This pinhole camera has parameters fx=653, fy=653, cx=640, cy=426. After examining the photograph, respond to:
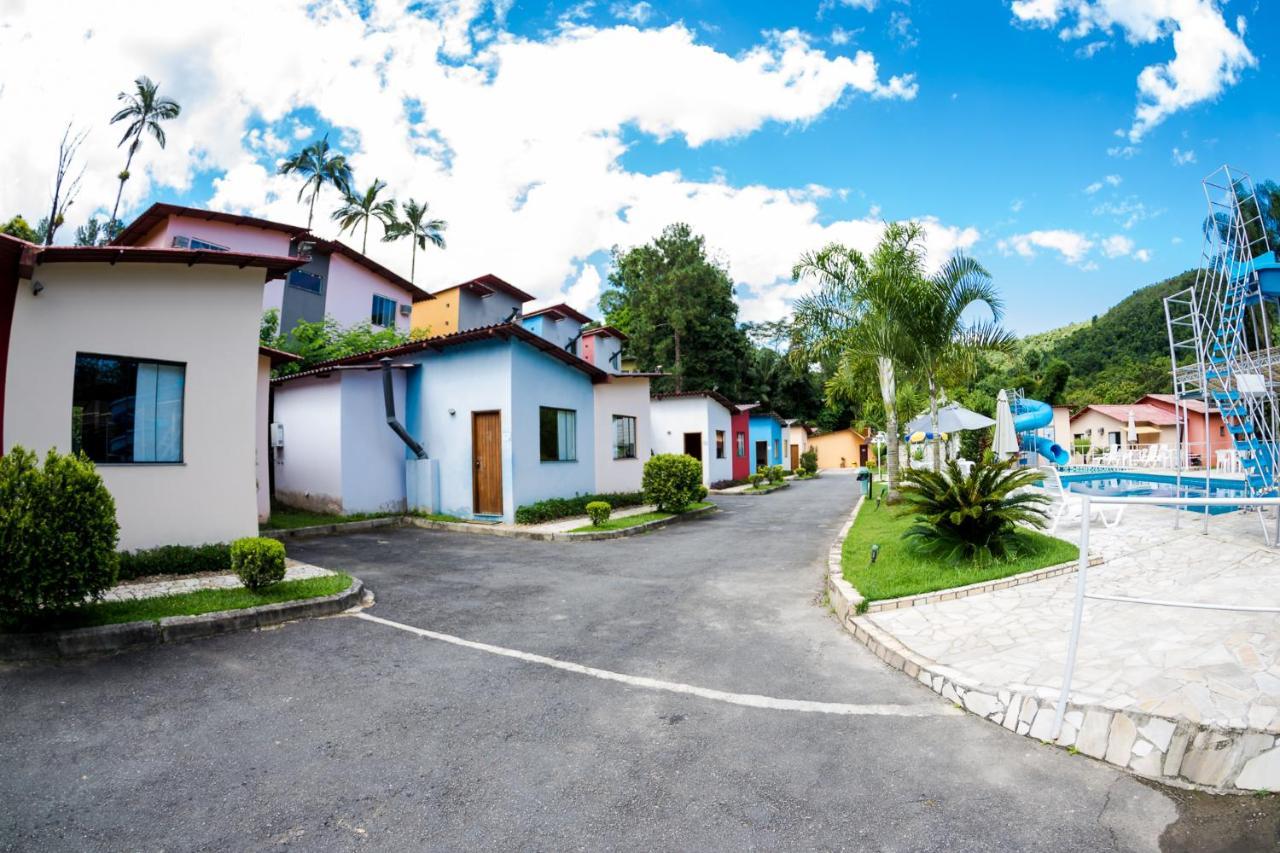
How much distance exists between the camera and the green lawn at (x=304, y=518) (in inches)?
524

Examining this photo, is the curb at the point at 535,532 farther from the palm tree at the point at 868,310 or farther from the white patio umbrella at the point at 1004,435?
the white patio umbrella at the point at 1004,435

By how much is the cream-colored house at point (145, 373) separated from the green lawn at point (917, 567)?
826 cm

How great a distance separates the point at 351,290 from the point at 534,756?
24858 millimetres

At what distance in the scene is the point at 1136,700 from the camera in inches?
149

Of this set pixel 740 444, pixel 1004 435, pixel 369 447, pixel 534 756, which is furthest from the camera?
pixel 740 444

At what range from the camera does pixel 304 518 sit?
47.5ft

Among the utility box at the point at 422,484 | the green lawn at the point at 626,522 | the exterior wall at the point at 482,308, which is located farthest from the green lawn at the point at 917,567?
the exterior wall at the point at 482,308

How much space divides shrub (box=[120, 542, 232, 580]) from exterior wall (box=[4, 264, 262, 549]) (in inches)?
9.7

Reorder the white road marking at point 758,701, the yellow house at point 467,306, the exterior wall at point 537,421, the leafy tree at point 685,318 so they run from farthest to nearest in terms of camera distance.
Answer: the leafy tree at point 685,318, the yellow house at point 467,306, the exterior wall at point 537,421, the white road marking at point 758,701

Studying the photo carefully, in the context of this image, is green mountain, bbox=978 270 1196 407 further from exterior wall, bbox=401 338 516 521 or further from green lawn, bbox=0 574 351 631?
green lawn, bbox=0 574 351 631

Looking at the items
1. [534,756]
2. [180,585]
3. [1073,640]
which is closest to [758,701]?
[534,756]

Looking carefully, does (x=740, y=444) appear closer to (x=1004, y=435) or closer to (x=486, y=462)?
(x=1004, y=435)

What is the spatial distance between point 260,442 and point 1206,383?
703 inches

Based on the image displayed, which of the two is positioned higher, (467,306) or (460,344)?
(467,306)
